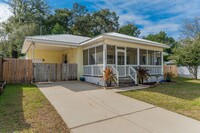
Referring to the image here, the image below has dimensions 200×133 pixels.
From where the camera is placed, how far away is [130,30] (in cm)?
4059

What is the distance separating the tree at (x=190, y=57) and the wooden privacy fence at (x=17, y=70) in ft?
53.8

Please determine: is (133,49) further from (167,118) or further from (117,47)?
(167,118)

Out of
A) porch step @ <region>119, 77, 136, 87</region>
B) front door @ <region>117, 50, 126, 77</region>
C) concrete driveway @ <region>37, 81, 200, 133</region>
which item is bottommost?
concrete driveway @ <region>37, 81, 200, 133</region>

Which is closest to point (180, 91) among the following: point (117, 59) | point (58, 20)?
point (117, 59)

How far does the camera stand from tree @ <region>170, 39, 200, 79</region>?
1712cm

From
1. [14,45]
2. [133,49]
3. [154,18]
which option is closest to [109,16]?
[154,18]

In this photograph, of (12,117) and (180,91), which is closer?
(12,117)

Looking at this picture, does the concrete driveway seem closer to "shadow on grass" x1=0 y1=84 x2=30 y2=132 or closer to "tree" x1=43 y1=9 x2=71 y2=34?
"shadow on grass" x1=0 y1=84 x2=30 y2=132

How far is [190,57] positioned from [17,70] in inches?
700

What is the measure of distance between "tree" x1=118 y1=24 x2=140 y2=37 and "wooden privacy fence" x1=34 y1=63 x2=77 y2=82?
93.3ft

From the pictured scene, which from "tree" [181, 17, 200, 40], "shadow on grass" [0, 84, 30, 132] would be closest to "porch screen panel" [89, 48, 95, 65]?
"shadow on grass" [0, 84, 30, 132]

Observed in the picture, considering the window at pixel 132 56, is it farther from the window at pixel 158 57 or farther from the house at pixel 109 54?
the window at pixel 158 57

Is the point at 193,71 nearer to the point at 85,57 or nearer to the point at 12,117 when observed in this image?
the point at 85,57

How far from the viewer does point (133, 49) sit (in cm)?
1303
